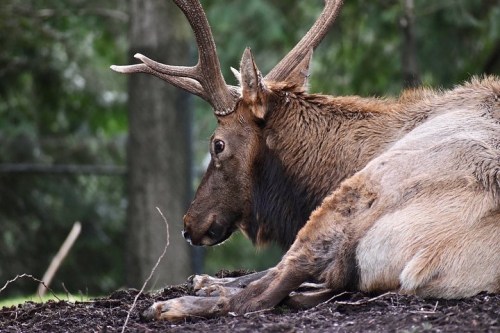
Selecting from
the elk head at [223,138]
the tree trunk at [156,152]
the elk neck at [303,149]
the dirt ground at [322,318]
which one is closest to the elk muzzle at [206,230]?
the elk head at [223,138]

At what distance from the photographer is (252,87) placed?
6.60m

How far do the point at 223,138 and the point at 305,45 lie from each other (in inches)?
43.1

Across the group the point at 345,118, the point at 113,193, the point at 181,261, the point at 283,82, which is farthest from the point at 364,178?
the point at 113,193

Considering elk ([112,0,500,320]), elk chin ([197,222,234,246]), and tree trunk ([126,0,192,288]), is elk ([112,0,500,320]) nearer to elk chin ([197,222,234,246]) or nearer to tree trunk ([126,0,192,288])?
elk chin ([197,222,234,246])

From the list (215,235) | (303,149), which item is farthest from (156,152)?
(303,149)

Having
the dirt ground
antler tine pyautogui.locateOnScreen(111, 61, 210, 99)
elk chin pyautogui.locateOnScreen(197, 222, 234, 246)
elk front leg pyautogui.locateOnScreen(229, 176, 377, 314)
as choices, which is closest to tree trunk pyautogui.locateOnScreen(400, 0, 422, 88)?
antler tine pyautogui.locateOnScreen(111, 61, 210, 99)

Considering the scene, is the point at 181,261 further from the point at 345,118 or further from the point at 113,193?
the point at 345,118

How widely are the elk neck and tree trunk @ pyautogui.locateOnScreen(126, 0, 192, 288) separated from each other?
5346mm

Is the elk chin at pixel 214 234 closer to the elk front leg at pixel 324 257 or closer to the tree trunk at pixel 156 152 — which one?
the elk front leg at pixel 324 257

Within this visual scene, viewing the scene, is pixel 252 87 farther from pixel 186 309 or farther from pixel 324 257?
pixel 186 309

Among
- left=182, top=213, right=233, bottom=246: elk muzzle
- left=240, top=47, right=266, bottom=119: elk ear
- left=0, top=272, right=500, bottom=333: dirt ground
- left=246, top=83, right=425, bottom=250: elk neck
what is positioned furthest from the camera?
left=182, top=213, right=233, bottom=246: elk muzzle

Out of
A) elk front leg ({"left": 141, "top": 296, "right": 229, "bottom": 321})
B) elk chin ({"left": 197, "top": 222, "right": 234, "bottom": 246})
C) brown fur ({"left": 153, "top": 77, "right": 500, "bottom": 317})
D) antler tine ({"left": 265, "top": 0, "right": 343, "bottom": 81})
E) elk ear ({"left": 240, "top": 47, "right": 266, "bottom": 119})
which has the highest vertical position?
antler tine ({"left": 265, "top": 0, "right": 343, "bottom": 81})

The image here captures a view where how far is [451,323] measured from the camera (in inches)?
192

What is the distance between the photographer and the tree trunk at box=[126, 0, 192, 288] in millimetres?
12062
